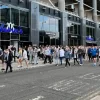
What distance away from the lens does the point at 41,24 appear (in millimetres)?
36875

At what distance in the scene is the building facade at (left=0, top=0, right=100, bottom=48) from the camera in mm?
29639

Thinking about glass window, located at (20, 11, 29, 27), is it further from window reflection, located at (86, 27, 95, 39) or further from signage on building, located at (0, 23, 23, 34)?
window reflection, located at (86, 27, 95, 39)

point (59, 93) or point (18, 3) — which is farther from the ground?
point (18, 3)

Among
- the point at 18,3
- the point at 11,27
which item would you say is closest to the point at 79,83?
the point at 11,27

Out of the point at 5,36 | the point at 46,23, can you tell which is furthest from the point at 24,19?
the point at 46,23

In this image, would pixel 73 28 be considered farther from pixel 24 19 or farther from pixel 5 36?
pixel 5 36

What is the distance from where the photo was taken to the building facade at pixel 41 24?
1167 inches

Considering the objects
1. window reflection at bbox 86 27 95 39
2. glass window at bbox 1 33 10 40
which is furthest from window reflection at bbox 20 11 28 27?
window reflection at bbox 86 27 95 39

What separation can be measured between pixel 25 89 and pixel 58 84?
6.47 ft

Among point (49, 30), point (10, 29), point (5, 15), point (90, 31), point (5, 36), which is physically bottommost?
point (5, 36)

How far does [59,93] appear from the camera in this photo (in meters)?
9.77

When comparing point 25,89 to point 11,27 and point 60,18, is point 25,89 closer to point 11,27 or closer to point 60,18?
point 11,27

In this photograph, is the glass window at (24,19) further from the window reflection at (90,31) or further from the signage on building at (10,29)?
the window reflection at (90,31)

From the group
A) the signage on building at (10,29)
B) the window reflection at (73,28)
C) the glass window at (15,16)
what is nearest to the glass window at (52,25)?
the window reflection at (73,28)
